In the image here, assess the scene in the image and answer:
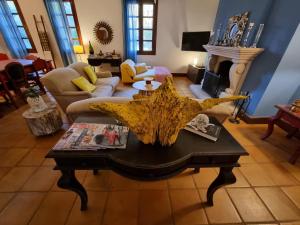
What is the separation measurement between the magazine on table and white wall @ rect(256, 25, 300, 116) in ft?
6.12

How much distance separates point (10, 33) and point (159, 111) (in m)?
6.42

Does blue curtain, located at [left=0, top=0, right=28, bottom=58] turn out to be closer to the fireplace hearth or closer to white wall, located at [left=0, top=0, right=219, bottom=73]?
white wall, located at [left=0, top=0, right=219, bottom=73]

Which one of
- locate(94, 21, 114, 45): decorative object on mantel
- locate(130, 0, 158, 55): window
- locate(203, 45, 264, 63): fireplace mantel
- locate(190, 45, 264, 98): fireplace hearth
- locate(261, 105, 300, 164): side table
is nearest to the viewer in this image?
locate(261, 105, 300, 164): side table

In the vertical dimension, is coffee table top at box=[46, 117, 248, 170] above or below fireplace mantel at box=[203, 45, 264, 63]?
below

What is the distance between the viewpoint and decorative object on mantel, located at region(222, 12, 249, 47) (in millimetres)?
2451

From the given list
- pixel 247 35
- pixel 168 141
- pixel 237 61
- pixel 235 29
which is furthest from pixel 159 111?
pixel 235 29

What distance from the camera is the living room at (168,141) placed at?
82 centimetres

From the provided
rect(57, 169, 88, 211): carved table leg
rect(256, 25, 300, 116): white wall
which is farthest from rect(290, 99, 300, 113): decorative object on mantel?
rect(57, 169, 88, 211): carved table leg

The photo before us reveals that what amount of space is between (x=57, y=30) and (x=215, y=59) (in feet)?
16.1

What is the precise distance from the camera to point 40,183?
4.62ft

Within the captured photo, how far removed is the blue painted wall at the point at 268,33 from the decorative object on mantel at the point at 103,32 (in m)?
3.67

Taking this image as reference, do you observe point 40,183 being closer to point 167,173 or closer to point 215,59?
point 167,173

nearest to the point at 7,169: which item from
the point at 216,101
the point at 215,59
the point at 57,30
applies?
the point at 216,101

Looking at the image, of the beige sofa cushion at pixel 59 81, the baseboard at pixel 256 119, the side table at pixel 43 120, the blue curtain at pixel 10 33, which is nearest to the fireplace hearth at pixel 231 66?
the baseboard at pixel 256 119
